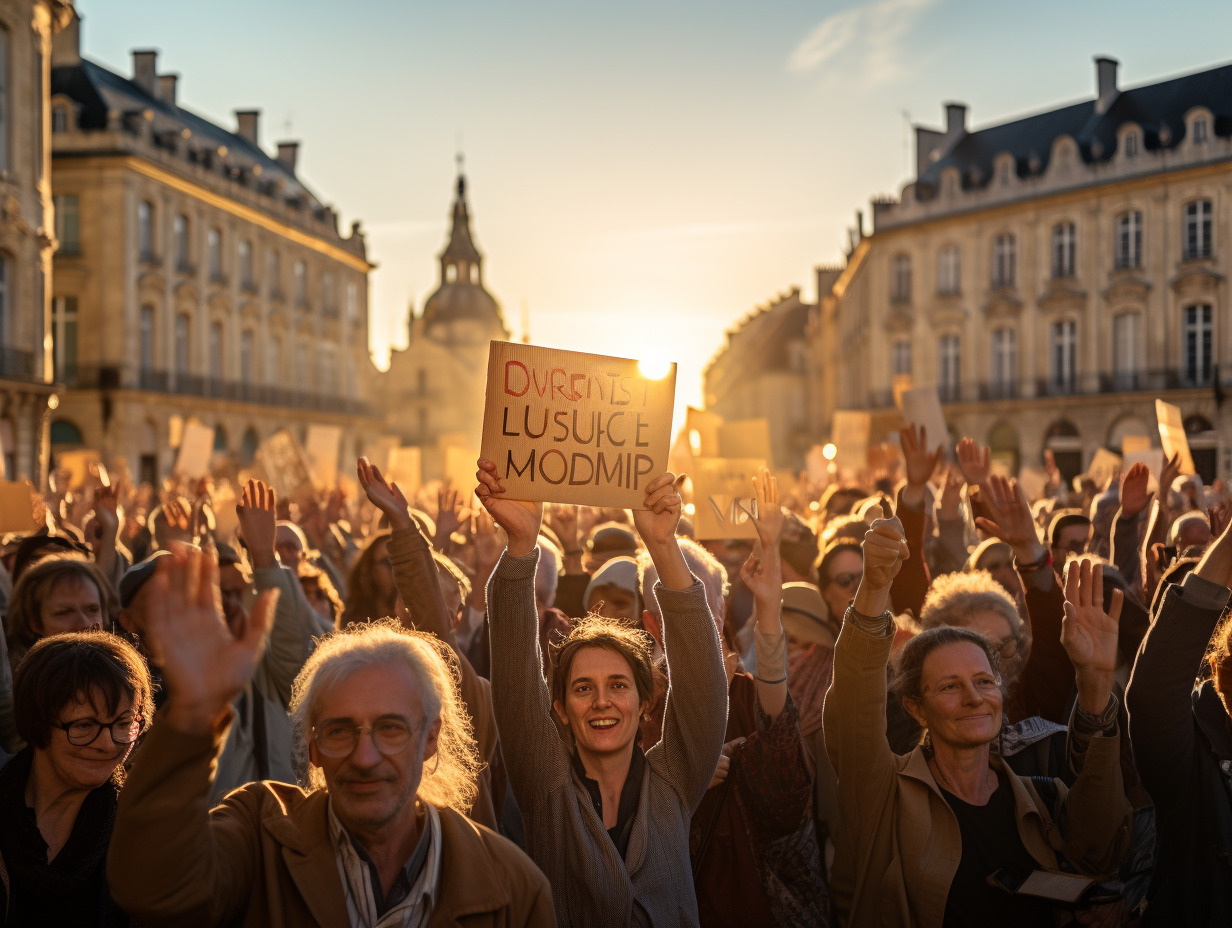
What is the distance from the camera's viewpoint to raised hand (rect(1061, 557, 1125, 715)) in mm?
3369

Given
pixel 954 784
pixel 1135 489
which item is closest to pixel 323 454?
pixel 1135 489

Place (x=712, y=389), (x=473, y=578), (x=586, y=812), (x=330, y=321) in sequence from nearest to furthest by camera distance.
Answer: (x=586, y=812), (x=473, y=578), (x=330, y=321), (x=712, y=389)

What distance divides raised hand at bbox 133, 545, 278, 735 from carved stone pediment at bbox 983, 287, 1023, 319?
43.9 meters

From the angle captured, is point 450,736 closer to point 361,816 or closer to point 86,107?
point 361,816

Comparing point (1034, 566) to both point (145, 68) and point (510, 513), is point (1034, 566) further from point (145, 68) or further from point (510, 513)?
point (145, 68)

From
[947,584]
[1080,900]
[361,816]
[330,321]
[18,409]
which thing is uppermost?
[330,321]

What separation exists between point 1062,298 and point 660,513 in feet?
137

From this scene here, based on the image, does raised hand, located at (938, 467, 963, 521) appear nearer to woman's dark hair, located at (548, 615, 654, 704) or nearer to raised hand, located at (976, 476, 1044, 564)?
raised hand, located at (976, 476, 1044, 564)

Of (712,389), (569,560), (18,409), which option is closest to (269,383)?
(18,409)

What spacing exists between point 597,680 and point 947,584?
1656 mm

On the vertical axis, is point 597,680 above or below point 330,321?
below

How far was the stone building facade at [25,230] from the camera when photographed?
2714 cm

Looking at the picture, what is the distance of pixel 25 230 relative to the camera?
90.8ft

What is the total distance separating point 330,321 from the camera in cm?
5497
